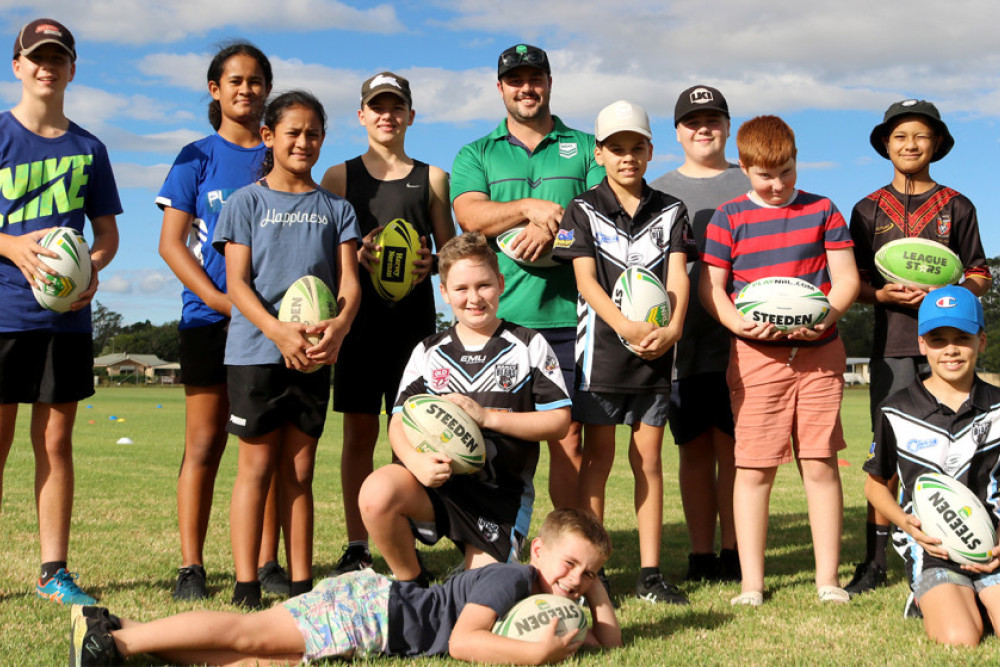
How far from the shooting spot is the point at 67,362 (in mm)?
5156

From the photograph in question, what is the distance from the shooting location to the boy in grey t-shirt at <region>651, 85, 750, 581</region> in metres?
5.85

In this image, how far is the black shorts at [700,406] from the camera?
5895 mm

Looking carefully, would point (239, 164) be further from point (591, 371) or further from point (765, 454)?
point (765, 454)

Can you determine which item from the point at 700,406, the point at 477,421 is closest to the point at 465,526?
the point at 477,421

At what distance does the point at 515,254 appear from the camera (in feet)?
18.0

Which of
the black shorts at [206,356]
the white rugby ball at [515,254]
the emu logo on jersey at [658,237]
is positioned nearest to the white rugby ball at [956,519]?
the emu logo on jersey at [658,237]

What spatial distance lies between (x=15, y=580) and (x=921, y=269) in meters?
5.55

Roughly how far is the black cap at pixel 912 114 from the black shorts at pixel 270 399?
12.0ft

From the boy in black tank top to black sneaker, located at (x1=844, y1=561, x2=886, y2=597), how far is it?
290 centimetres

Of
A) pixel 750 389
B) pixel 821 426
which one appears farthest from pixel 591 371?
pixel 821 426

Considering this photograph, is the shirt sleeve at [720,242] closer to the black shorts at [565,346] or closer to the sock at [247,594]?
the black shorts at [565,346]

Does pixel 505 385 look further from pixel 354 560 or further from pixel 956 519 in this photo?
pixel 956 519

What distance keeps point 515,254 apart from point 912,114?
251 cm

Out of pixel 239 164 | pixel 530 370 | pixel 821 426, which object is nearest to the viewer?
pixel 530 370
